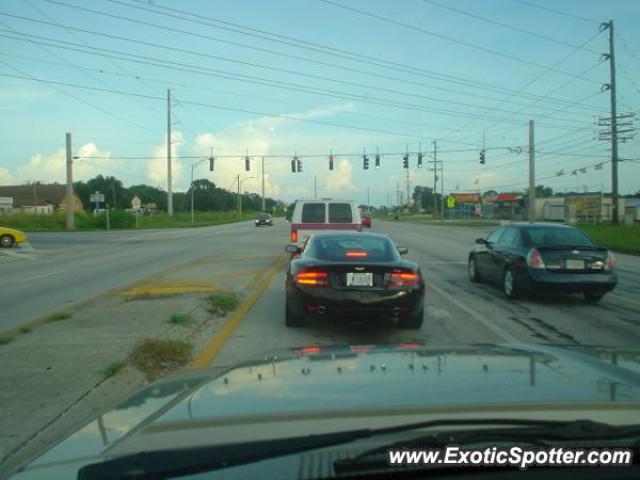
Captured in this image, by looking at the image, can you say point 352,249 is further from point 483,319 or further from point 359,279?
point 483,319

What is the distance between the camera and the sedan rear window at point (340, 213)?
20.0m

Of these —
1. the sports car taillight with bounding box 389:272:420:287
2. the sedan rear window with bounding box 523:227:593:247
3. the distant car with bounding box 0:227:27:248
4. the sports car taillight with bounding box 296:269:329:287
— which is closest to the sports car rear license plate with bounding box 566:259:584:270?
the sedan rear window with bounding box 523:227:593:247

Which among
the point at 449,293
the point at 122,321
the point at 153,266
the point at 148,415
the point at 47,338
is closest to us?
the point at 148,415

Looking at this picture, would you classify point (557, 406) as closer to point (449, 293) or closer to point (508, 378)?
point (508, 378)

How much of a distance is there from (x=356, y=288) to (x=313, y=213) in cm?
1140

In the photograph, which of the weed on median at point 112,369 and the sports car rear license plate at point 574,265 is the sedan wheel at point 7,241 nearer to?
the sports car rear license plate at point 574,265

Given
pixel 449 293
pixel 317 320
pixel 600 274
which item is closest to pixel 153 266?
pixel 449 293

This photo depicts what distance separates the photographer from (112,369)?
6738 mm

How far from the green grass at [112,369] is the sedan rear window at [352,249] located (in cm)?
328

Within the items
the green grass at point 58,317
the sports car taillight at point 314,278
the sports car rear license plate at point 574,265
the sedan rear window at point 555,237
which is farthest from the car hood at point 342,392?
the sedan rear window at point 555,237

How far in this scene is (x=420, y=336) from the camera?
9.02 meters

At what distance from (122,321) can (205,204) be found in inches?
6964

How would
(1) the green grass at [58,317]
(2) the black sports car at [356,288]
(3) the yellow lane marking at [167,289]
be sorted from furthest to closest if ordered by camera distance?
(3) the yellow lane marking at [167,289] → (1) the green grass at [58,317] → (2) the black sports car at [356,288]

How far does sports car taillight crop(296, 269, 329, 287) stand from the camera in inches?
351
